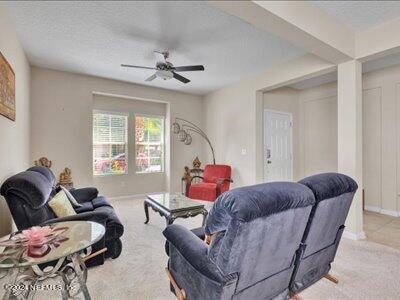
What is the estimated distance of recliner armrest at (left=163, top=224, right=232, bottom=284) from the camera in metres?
1.27

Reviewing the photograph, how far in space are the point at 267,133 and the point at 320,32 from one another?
287 cm

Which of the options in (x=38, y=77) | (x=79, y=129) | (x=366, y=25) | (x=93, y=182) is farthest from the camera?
(x=93, y=182)

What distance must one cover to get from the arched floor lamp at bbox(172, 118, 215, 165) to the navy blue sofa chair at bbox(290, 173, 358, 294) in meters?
4.04

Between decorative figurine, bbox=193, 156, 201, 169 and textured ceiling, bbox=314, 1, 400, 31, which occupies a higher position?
textured ceiling, bbox=314, 1, 400, 31

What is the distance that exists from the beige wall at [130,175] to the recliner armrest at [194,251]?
3.99 metres

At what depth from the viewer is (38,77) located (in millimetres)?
4172

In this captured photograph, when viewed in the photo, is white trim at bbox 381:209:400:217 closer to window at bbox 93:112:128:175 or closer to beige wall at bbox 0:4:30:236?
window at bbox 93:112:128:175

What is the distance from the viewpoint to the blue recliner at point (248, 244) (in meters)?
1.18

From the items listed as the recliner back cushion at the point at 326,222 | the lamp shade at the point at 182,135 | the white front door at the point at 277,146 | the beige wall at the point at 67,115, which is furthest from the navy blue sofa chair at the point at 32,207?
the white front door at the point at 277,146

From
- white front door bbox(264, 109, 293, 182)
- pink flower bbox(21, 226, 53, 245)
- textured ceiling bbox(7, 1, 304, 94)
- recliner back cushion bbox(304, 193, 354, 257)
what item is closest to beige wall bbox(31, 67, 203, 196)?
textured ceiling bbox(7, 1, 304, 94)

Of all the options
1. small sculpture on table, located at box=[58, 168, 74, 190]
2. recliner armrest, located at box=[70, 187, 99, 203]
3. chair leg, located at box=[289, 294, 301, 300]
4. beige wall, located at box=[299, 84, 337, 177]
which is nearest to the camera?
chair leg, located at box=[289, 294, 301, 300]

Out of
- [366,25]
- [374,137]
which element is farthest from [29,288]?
[374,137]

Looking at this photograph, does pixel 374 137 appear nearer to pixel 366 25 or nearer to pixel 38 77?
pixel 366 25

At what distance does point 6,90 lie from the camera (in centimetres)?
243
